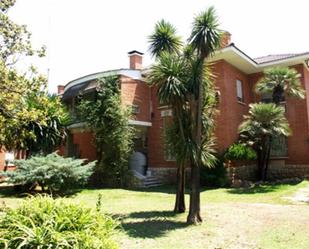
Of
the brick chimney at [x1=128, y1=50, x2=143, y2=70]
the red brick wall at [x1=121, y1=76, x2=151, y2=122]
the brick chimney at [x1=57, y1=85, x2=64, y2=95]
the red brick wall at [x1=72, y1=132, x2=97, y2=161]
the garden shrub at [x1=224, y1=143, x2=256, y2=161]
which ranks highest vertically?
the brick chimney at [x1=57, y1=85, x2=64, y2=95]

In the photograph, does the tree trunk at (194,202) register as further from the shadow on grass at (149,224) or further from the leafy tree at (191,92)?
the shadow on grass at (149,224)

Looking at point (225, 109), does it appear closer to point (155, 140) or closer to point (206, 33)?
point (155, 140)

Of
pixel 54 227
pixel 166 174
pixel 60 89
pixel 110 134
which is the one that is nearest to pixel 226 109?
pixel 166 174

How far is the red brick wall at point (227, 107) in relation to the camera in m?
22.2

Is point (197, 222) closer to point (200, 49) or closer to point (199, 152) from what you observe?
point (199, 152)

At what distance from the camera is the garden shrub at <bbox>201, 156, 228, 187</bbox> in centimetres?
2034

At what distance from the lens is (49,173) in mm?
16516

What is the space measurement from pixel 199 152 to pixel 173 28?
15.7ft

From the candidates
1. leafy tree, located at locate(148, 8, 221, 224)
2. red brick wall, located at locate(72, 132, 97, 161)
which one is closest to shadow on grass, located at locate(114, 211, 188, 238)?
leafy tree, located at locate(148, 8, 221, 224)

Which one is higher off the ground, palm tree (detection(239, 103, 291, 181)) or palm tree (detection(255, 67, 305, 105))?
palm tree (detection(255, 67, 305, 105))

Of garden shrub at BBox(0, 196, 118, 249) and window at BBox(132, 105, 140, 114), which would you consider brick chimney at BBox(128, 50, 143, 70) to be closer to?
window at BBox(132, 105, 140, 114)

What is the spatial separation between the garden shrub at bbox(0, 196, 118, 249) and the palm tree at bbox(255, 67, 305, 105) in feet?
63.9

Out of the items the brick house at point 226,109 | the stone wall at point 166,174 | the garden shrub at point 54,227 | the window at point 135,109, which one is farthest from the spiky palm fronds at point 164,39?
the stone wall at point 166,174

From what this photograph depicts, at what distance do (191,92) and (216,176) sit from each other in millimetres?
10248
